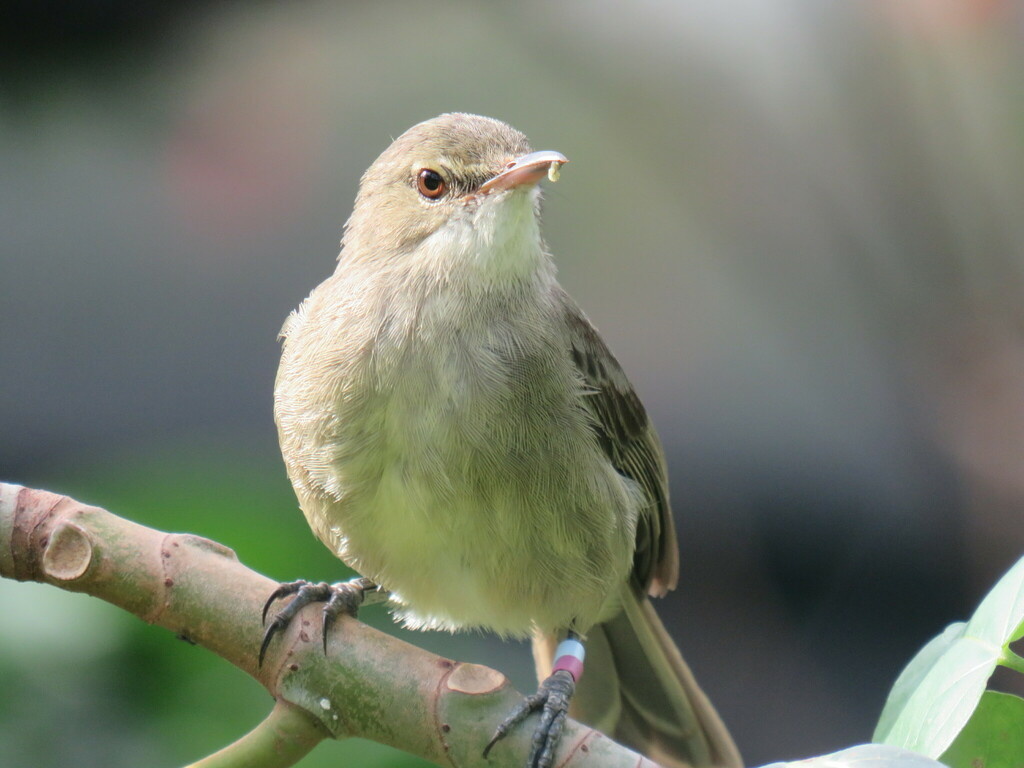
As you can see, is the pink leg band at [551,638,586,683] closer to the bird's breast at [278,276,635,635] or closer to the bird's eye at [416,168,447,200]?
the bird's breast at [278,276,635,635]

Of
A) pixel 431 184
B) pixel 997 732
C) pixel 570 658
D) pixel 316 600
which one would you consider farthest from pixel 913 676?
pixel 431 184

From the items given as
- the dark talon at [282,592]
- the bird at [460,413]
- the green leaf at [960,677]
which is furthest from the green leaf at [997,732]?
the dark talon at [282,592]

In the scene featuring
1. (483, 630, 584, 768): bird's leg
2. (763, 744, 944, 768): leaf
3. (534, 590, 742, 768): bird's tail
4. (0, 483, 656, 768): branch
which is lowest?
(534, 590, 742, 768): bird's tail

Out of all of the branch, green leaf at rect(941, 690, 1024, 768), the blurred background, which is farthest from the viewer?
the blurred background

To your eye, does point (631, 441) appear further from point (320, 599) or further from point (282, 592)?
point (282, 592)

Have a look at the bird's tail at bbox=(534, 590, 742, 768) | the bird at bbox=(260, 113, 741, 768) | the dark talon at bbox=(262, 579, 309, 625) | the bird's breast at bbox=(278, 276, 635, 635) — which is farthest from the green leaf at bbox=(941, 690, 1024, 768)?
the bird's tail at bbox=(534, 590, 742, 768)

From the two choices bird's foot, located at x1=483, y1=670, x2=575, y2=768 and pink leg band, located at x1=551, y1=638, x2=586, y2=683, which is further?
pink leg band, located at x1=551, y1=638, x2=586, y2=683

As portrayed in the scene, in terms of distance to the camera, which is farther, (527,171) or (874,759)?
(527,171)
